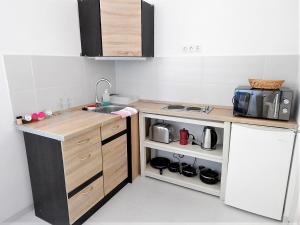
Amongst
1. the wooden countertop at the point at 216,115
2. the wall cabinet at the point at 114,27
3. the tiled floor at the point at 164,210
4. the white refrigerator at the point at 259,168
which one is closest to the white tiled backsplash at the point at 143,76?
the wooden countertop at the point at 216,115

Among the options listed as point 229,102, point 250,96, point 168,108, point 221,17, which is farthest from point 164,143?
point 221,17

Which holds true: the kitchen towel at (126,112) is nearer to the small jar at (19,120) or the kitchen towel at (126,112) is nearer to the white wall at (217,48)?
the white wall at (217,48)

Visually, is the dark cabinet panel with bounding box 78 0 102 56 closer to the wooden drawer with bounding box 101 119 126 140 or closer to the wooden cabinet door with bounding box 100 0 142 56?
the wooden cabinet door with bounding box 100 0 142 56

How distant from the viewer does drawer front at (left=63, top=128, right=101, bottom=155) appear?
4.89ft

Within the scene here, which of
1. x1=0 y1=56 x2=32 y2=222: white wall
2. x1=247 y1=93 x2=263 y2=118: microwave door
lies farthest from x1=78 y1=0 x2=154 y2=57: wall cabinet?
x1=247 y1=93 x2=263 y2=118: microwave door

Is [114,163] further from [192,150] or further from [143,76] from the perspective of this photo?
[143,76]

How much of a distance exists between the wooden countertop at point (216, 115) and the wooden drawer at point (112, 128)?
266 millimetres

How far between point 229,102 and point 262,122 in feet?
1.72

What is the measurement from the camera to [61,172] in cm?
151

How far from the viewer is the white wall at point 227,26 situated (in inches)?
72.1

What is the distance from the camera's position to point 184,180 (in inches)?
87.9

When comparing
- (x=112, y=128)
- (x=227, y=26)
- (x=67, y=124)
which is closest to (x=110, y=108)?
(x=112, y=128)

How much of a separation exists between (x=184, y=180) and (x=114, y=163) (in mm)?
776

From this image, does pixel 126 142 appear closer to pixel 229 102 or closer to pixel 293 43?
pixel 229 102
